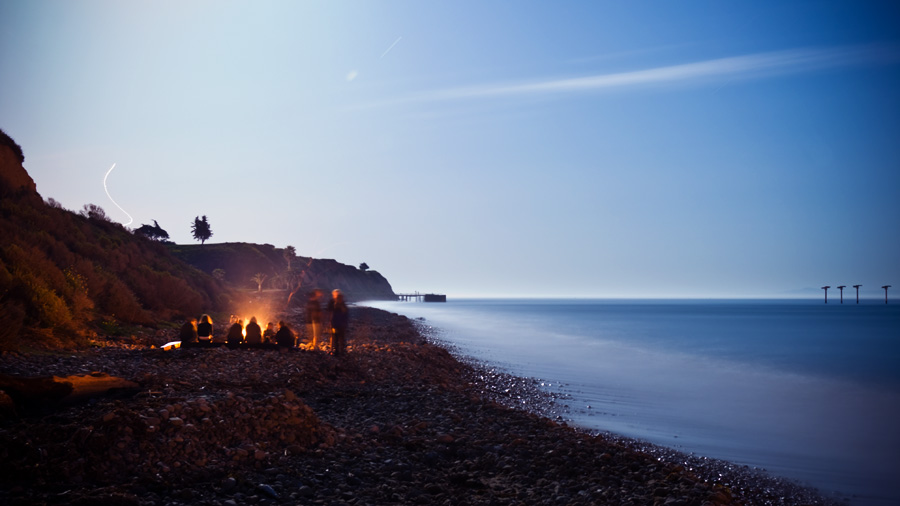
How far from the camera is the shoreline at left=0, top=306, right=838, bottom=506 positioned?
247 inches

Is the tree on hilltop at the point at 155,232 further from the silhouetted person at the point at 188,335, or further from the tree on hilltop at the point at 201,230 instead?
the silhouetted person at the point at 188,335

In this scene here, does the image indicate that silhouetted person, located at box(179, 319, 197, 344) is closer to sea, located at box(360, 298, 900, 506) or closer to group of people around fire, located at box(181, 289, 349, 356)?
group of people around fire, located at box(181, 289, 349, 356)

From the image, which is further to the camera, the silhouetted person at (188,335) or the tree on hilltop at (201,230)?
the tree on hilltop at (201,230)

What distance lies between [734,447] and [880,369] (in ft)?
93.1

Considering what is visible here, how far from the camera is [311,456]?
25.9 ft

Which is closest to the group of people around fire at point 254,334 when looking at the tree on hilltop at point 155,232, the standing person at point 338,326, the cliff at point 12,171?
the standing person at point 338,326

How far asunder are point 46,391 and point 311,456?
13.2 ft

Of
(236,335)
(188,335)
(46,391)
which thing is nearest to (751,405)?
(236,335)

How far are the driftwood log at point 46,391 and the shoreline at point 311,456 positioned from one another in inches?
11.2

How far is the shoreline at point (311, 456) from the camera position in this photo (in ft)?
20.6

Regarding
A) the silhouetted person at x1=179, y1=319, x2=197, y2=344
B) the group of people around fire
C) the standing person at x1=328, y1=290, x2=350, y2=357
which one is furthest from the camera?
the standing person at x1=328, y1=290, x2=350, y2=357

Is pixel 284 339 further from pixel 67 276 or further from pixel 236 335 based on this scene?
pixel 67 276

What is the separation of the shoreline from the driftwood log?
284 mm

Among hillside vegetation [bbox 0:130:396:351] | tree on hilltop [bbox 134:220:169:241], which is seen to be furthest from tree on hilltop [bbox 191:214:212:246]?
hillside vegetation [bbox 0:130:396:351]
